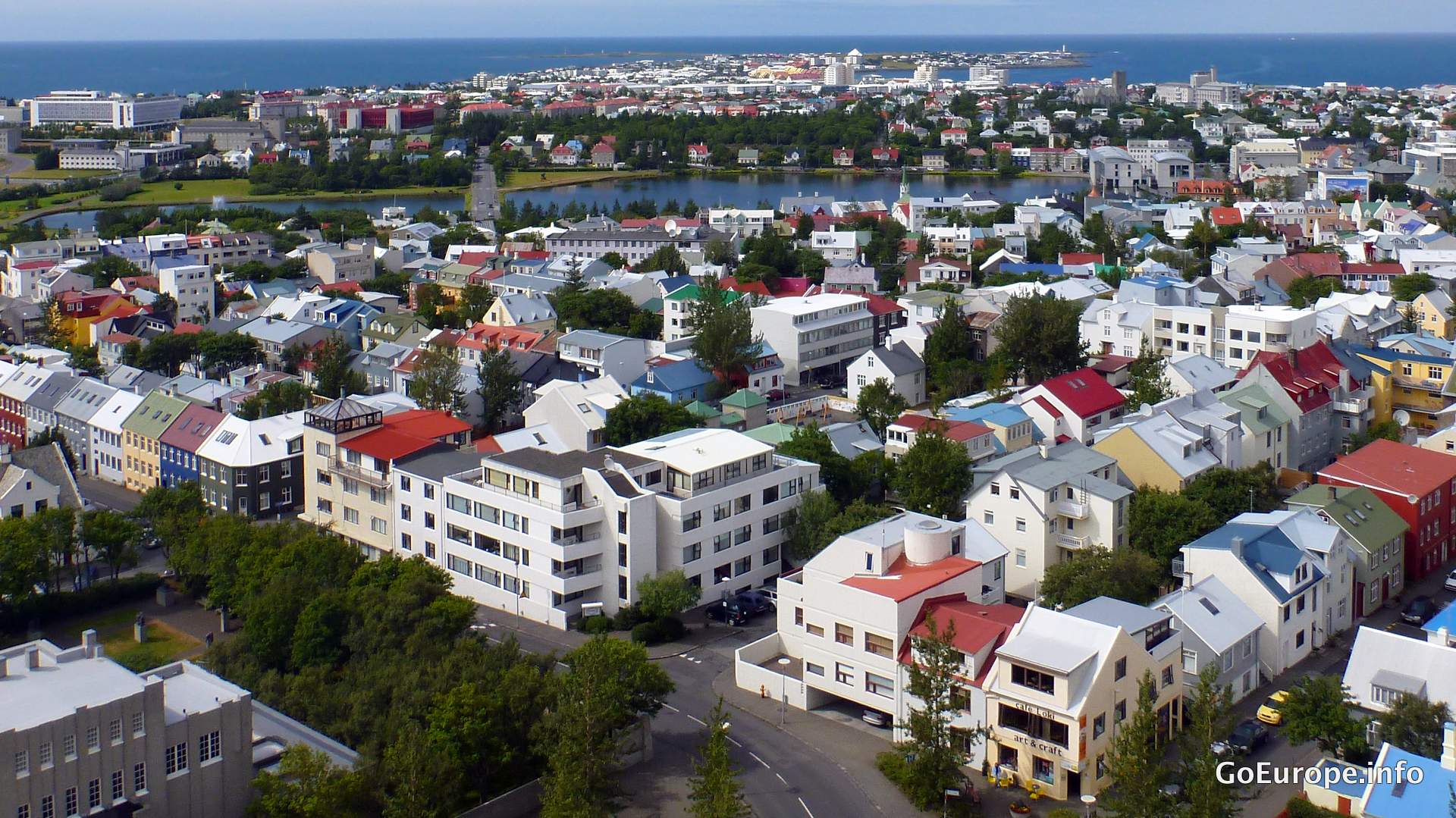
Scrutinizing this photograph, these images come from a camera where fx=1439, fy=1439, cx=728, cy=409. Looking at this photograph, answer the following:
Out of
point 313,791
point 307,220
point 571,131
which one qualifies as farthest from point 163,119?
point 313,791

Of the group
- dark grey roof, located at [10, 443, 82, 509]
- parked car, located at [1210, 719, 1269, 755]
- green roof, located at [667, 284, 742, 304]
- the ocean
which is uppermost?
the ocean

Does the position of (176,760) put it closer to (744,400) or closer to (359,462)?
(359,462)

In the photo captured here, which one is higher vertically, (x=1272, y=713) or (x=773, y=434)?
(x=773, y=434)

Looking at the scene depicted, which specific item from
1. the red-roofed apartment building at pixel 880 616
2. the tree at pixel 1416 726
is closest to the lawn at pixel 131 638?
the red-roofed apartment building at pixel 880 616

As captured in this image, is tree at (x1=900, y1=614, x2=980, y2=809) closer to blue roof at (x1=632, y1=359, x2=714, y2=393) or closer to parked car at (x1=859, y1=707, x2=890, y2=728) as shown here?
parked car at (x1=859, y1=707, x2=890, y2=728)

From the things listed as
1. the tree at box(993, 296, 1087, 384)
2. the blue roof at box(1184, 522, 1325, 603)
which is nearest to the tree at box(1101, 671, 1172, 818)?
the blue roof at box(1184, 522, 1325, 603)

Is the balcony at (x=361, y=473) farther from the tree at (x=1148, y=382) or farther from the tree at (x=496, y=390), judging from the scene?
the tree at (x=1148, y=382)

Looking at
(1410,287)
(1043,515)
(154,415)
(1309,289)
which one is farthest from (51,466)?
(1410,287)

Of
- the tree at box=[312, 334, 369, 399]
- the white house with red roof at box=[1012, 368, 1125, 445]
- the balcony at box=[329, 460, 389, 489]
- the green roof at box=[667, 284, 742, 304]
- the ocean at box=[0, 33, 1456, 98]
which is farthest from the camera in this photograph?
the ocean at box=[0, 33, 1456, 98]
